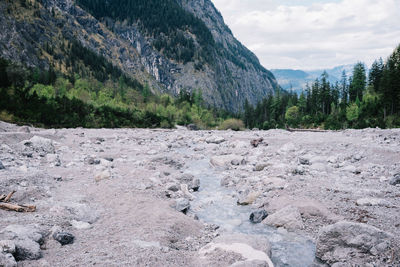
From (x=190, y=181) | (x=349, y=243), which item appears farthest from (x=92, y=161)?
(x=349, y=243)

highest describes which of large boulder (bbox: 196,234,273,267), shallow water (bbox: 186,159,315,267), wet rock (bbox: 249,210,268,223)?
large boulder (bbox: 196,234,273,267)

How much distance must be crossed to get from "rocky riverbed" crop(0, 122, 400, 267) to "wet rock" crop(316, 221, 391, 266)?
0.02 meters

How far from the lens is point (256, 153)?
18.7 m

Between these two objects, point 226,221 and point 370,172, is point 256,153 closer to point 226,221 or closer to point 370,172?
point 370,172

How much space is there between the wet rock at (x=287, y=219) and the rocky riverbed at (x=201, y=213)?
0.03 meters

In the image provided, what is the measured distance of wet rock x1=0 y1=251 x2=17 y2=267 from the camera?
430 centimetres

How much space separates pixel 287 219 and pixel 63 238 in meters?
6.20

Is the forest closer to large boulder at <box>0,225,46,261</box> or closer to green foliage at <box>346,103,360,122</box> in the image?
green foliage at <box>346,103,360,122</box>

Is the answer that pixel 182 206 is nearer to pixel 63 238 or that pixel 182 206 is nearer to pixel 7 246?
pixel 63 238

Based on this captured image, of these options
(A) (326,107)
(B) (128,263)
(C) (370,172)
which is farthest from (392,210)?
(A) (326,107)

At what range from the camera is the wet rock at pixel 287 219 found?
7.56 meters

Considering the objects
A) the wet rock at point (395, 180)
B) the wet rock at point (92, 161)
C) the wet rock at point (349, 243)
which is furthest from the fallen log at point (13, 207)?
the wet rock at point (395, 180)

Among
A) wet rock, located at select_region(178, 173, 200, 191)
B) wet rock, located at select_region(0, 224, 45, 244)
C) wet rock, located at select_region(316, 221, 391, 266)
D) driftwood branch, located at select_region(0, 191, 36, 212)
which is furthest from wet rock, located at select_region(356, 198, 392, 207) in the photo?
driftwood branch, located at select_region(0, 191, 36, 212)

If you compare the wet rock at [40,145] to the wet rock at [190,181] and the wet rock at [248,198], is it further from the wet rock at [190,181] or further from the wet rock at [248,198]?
the wet rock at [248,198]
